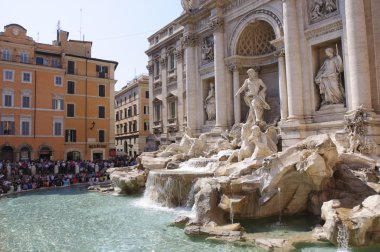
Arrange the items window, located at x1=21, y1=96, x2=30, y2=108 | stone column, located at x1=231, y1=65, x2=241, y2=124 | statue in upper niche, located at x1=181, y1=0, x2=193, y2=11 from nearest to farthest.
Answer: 1. stone column, located at x1=231, y1=65, x2=241, y2=124
2. statue in upper niche, located at x1=181, y1=0, x2=193, y2=11
3. window, located at x1=21, y1=96, x2=30, y2=108

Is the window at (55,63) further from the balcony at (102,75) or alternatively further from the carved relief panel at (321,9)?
the carved relief panel at (321,9)

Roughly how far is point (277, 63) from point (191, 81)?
282 inches

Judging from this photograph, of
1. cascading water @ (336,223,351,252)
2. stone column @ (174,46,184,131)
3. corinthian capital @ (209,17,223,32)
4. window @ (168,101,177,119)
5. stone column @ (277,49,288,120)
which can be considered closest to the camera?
cascading water @ (336,223,351,252)

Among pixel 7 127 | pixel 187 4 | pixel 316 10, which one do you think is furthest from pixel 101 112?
pixel 316 10

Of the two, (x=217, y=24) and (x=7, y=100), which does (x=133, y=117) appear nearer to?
(x=7, y=100)

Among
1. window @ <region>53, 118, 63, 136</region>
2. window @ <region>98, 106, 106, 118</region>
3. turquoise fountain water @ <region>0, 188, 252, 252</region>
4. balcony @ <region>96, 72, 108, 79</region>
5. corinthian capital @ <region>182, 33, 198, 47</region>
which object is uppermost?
balcony @ <region>96, 72, 108, 79</region>

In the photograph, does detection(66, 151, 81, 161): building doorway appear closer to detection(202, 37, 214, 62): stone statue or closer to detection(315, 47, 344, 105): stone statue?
detection(202, 37, 214, 62): stone statue

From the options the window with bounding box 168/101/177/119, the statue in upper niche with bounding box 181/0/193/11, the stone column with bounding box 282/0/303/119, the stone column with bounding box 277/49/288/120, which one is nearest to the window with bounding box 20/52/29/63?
the window with bounding box 168/101/177/119

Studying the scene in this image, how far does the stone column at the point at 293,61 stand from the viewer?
17484 mm

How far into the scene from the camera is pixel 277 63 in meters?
21.5

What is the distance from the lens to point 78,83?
38.6 m

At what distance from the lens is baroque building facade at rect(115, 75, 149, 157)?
1930 inches

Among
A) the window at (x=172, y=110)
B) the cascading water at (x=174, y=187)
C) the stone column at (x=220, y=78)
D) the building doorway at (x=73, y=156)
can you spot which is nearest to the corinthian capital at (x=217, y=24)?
the stone column at (x=220, y=78)

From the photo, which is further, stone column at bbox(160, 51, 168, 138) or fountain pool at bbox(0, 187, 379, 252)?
stone column at bbox(160, 51, 168, 138)
